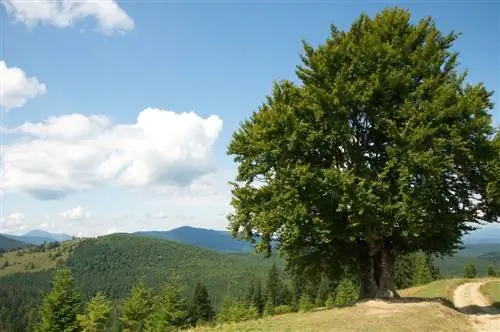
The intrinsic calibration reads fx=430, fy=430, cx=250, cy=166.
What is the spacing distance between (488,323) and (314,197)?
11.9 meters

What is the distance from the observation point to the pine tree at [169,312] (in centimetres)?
7719

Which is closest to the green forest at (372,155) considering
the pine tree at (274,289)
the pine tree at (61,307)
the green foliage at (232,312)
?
the pine tree at (61,307)

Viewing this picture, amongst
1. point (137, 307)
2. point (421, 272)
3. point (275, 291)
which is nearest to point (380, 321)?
point (137, 307)

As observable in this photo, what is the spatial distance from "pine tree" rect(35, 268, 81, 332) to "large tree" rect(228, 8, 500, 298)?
40.1 metres

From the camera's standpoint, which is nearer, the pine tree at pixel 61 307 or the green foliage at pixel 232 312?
the pine tree at pixel 61 307

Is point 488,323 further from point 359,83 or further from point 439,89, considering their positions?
point 359,83

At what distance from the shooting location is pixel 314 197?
25.3 m

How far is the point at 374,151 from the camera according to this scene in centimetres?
2814

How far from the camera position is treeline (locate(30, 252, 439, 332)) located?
5831 centimetres

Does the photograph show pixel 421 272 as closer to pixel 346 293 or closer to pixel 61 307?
pixel 346 293

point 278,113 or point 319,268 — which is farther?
point 319,268

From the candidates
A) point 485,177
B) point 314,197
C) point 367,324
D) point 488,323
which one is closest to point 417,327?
point 367,324

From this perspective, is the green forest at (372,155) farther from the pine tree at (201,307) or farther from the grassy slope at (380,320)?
the pine tree at (201,307)

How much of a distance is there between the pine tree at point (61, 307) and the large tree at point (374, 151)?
4010cm
